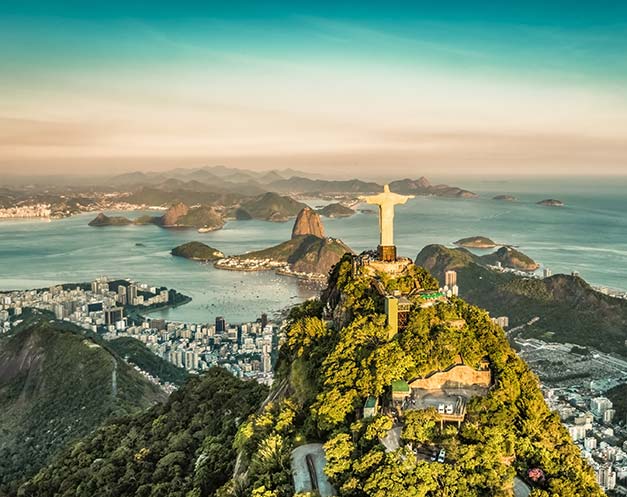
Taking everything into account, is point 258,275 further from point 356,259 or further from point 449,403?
point 449,403

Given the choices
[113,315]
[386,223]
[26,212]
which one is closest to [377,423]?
[386,223]

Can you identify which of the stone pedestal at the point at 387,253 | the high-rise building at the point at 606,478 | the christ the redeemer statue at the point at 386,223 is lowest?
the high-rise building at the point at 606,478

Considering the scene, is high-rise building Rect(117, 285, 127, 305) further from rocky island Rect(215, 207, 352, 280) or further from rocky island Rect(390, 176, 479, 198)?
rocky island Rect(390, 176, 479, 198)

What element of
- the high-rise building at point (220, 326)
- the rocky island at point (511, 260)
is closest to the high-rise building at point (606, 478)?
the high-rise building at point (220, 326)

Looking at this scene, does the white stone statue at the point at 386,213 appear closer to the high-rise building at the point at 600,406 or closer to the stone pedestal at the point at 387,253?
the stone pedestal at the point at 387,253

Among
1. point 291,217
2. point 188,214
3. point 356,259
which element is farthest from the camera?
point 291,217

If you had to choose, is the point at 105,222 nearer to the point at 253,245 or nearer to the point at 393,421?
the point at 253,245

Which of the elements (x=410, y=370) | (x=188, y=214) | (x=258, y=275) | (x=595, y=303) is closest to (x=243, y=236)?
(x=188, y=214)
